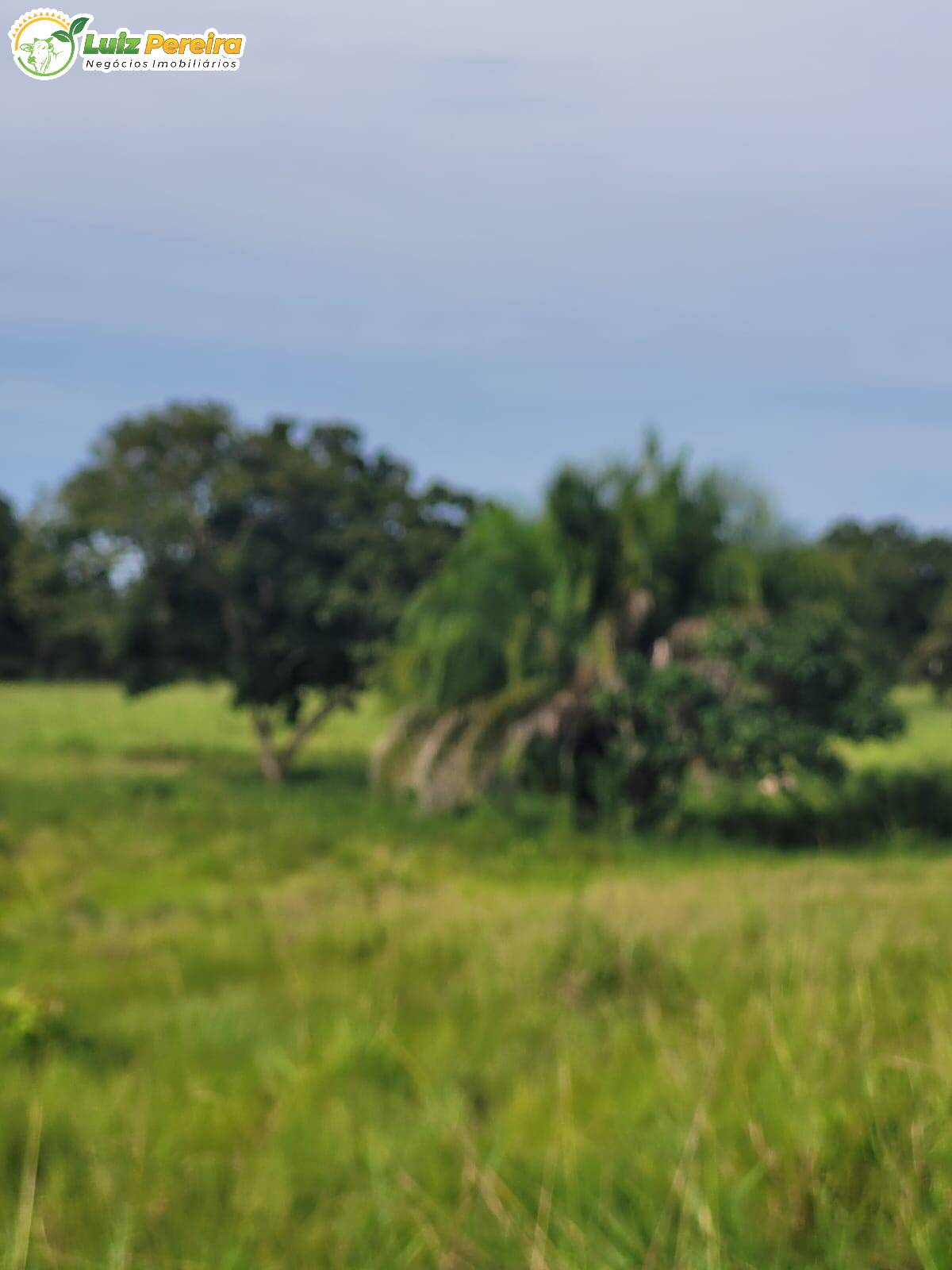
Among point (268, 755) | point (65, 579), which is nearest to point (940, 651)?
A: point (268, 755)

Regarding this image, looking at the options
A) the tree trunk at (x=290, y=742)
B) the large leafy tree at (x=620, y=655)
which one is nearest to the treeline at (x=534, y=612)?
the large leafy tree at (x=620, y=655)

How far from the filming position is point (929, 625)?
37.3 m

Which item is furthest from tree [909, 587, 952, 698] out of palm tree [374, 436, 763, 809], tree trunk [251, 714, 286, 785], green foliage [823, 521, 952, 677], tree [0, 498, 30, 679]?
tree [0, 498, 30, 679]

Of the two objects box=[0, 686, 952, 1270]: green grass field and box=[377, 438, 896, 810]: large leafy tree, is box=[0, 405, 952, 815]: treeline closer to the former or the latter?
box=[377, 438, 896, 810]: large leafy tree

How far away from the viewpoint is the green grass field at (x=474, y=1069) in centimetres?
257

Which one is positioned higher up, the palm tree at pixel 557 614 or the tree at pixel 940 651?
the tree at pixel 940 651

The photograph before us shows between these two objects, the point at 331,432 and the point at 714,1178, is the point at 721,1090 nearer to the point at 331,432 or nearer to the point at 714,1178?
the point at 714,1178

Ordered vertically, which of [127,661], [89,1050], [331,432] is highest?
[331,432]

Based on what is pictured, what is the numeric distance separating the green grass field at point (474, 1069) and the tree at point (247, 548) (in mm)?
6644

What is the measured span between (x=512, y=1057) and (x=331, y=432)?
502 inches

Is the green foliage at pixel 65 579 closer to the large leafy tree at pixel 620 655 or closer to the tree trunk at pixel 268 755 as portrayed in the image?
the tree trunk at pixel 268 755

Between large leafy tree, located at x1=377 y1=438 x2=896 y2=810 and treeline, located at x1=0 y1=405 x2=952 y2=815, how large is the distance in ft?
Result: 0.07

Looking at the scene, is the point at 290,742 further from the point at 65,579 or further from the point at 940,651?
the point at 940,651

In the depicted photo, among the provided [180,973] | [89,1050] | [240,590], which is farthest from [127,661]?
[89,1050]
